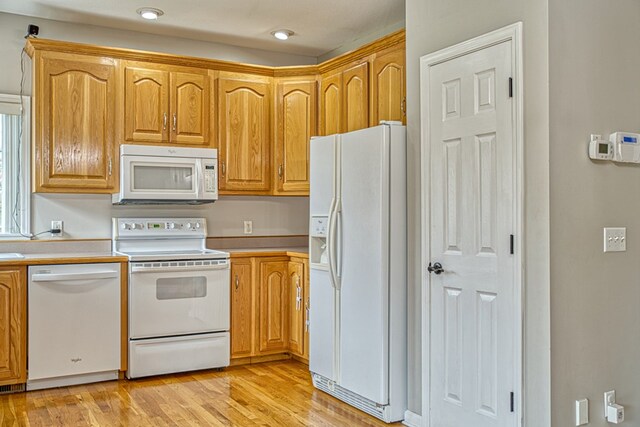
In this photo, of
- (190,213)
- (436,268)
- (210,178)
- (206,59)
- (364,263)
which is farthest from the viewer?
(190,213)

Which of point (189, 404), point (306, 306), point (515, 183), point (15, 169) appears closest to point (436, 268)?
point (515, 183)

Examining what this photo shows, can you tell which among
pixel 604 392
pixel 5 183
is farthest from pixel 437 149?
pixel 5 183

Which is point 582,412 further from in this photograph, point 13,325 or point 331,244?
point 13,325

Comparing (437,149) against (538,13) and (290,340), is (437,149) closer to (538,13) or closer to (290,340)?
(538,13)

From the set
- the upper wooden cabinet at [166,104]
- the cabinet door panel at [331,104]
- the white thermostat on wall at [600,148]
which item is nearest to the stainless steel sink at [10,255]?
the upper wooden cabinet at [166,104]

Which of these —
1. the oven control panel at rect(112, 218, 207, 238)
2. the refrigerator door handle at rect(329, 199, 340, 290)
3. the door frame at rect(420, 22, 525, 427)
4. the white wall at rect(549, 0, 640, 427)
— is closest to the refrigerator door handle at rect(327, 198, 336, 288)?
the refrigerator door handle at rect(329, 199, 340, 290)

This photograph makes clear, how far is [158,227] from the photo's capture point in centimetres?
476

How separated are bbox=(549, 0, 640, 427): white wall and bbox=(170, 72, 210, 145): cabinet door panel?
2.96 meters

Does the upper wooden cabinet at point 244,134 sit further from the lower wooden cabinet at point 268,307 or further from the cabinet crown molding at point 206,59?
the lower wooden cabinet at point 268,307

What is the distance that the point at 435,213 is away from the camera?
122 inches

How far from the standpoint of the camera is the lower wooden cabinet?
4566 mm

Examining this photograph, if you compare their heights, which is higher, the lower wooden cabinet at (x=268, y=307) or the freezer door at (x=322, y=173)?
the freezer door at (x=322, y=173)

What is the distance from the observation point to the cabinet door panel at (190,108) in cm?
464

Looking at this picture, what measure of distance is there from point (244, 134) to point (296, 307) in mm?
1496
